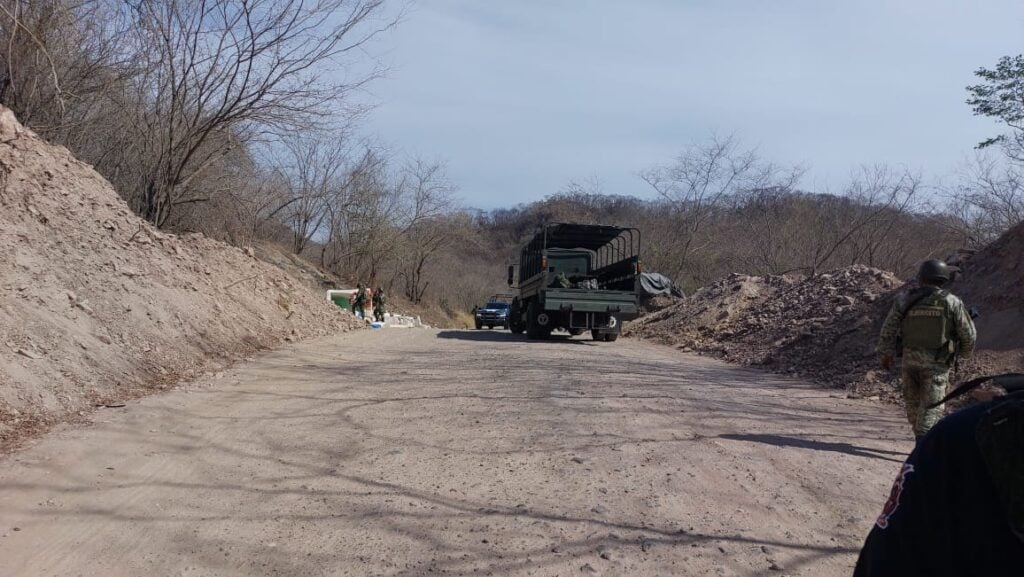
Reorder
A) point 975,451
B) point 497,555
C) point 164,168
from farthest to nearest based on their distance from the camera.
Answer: point 164,168
point 497,555
point 975,451

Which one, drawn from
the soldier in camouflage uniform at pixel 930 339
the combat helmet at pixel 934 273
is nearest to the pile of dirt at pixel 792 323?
the soldier in camouflage uniform at pixel 930 339

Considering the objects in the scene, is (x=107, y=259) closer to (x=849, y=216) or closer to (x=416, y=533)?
(x=416, y=533)

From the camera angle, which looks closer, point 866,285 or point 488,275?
point 866,285

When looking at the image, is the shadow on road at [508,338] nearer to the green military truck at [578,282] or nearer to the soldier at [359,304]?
the green military truck at [578,282]

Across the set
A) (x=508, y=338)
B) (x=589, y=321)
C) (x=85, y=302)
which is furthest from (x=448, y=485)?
(x=508, y=338)

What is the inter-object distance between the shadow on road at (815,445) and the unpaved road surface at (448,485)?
36 mm

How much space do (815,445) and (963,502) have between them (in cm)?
578

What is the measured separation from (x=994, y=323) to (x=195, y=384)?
11.4 metres

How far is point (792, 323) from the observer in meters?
17.2

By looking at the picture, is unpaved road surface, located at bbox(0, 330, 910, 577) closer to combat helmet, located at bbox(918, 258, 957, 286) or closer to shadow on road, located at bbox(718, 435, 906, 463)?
shadow on road, located at bbox(718, 435, 906, 463)

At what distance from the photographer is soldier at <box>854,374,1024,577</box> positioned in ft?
5.08

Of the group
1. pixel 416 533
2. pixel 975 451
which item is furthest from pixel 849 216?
pixel 975 451

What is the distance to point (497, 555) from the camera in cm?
413

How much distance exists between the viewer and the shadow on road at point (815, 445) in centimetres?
676
